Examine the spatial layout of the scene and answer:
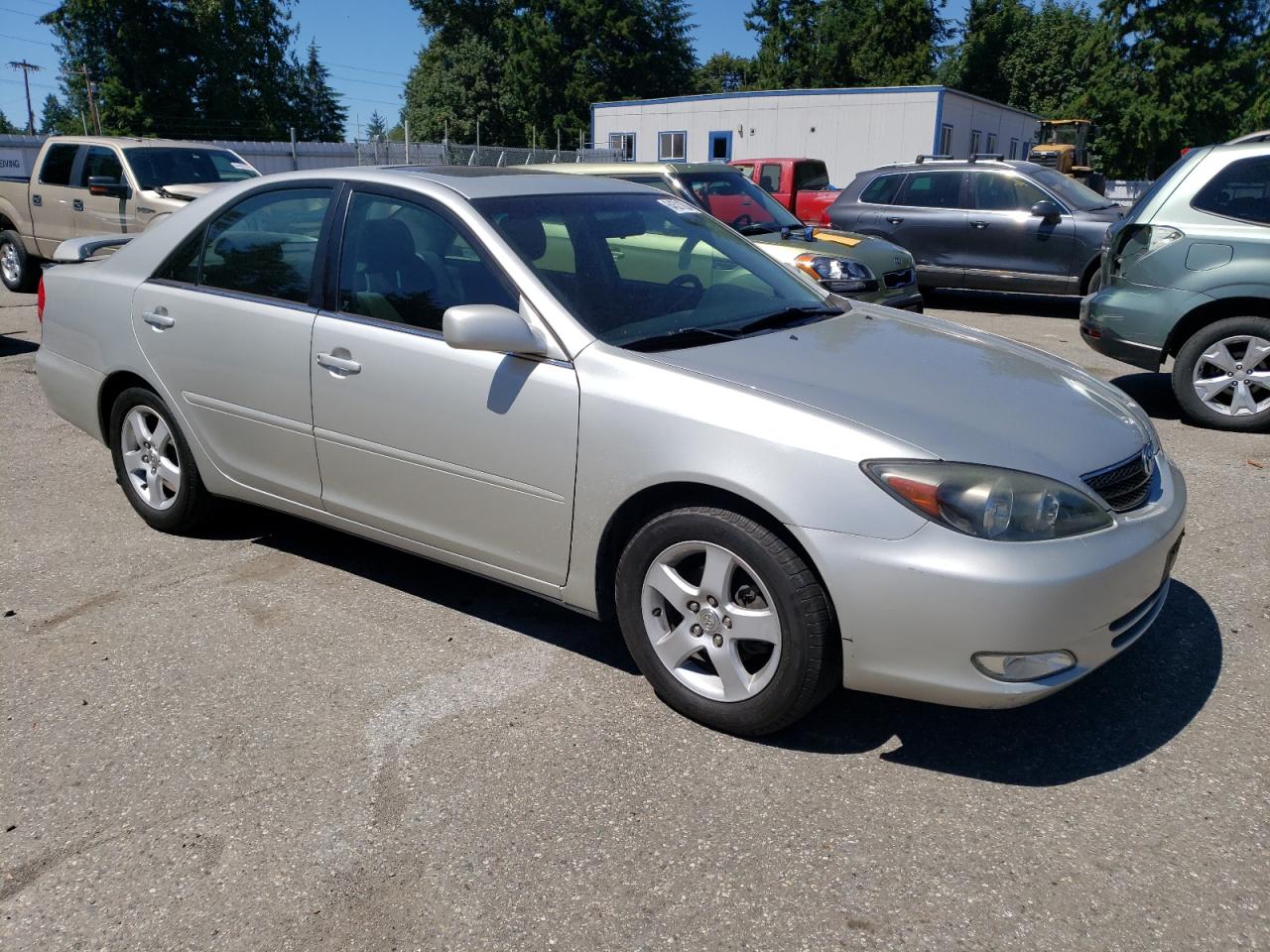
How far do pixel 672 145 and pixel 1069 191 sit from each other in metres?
22.9

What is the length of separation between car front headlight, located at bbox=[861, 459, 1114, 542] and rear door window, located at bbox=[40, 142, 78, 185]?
1193 centimetres

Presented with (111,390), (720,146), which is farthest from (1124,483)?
(720,146)

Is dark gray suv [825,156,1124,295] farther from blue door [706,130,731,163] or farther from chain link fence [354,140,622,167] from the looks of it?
blue door [706,130,731,163]

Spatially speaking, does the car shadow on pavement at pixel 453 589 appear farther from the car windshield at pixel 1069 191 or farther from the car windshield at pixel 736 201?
the car windshield at pixel 1069 191

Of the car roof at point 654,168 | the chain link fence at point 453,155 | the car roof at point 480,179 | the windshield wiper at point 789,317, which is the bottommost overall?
the windshield wiper at point 789,317

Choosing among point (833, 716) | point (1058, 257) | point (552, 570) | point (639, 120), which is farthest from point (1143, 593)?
point (639, 120)

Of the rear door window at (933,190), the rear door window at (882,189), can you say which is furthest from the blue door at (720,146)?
the rear door window at (933,190)

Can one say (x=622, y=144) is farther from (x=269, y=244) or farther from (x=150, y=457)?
(x=269, y=244)

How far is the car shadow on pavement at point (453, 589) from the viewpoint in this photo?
3.87 m

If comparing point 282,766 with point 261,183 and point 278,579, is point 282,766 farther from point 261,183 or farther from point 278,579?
point 261,183

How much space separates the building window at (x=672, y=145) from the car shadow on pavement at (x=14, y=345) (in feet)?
83.3

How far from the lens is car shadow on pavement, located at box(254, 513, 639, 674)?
3.87 metres

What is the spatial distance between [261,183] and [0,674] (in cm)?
207

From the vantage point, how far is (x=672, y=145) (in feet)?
109
